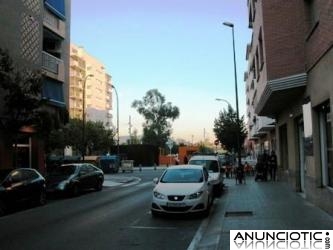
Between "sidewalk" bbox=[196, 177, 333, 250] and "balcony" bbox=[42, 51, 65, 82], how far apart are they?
1539 centimetres

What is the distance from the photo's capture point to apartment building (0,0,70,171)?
87.7 ft

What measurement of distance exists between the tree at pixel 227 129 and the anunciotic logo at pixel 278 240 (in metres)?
53.2

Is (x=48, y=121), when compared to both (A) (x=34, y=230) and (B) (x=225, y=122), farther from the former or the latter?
(B) (x=225, y=122)

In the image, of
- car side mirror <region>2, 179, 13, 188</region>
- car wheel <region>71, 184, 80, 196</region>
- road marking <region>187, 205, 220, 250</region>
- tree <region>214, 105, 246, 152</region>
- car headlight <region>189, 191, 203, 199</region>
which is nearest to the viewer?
road marking <region>187, 205, 220, 250</region>

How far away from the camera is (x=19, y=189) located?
1898 cm

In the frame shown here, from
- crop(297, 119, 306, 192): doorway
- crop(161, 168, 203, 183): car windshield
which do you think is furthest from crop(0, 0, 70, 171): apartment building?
crop(297, 119, 306, 192): doorway

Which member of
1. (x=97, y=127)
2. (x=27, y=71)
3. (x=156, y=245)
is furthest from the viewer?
(x=97, y=127)

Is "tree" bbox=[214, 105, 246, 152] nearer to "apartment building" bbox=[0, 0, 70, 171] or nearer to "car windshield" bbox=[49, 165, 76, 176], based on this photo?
"apartment building" bbox=[0, 0, 70, 171]

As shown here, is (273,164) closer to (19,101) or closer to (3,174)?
(19,101)

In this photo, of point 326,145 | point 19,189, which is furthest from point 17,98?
point 326,145

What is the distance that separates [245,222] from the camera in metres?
13.5

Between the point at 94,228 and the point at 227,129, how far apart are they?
49.2 meters

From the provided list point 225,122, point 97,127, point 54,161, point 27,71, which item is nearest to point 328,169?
point 27,71

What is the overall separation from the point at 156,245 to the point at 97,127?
221ft
